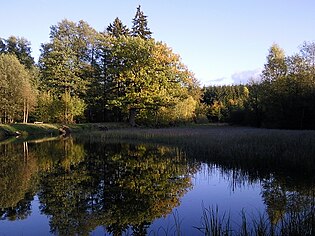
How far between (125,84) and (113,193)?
3349cm

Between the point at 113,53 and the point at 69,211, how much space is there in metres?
33.9

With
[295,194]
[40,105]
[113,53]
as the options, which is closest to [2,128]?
[40,105]

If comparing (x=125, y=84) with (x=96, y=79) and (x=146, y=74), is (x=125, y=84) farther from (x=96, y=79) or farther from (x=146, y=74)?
(x=96, y=79)

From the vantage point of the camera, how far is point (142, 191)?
32.2ft

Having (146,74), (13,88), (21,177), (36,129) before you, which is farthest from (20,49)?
(21,177)

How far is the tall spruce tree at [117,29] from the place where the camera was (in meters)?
51.1

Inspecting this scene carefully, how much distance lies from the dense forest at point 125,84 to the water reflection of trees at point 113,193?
72.6 ft

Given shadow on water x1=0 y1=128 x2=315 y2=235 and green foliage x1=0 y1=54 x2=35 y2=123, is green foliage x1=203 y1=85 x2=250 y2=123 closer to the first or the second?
green foliage x1=0 y1=54 x2=35 y2=123

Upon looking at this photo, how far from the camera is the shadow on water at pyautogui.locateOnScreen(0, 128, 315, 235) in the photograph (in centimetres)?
669

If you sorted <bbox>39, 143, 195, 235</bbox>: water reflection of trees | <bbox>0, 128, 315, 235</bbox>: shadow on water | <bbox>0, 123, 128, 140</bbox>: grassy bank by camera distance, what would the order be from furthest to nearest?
1. <bbox>0, 123, 128, 140</bbox>: grassy bank
2. <bbox>39, 143, 195, 235</bbox>: water reflection of trees
3. <bbox>0, 128, 315, 235</bbox>: shadow on water

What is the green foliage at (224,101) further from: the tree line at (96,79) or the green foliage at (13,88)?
the green foliage at (13,88)

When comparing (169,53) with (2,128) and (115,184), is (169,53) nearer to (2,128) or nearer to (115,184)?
(2,128)

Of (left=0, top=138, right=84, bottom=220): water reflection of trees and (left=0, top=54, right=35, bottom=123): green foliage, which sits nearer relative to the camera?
(left=0, top=138, right=84, bottom=220): water reflection of trees

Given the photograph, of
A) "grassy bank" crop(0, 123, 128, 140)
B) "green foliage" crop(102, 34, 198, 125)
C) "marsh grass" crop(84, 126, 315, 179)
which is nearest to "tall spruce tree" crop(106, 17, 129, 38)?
"green foliage" crop(102, 34, 198, 125)
